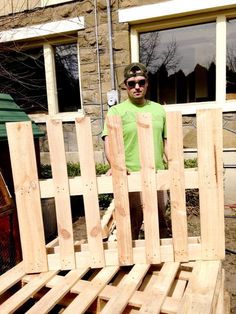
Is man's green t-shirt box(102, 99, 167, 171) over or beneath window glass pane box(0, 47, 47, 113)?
beneath

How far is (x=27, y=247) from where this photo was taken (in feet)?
5.97

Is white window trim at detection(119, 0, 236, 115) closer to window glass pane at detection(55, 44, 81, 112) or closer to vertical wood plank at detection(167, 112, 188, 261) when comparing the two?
window glass pane at detection(55, 44, 81, 112)

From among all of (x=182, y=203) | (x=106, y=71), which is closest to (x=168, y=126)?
(x=182, y=203)

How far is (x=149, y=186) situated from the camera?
1.74 m

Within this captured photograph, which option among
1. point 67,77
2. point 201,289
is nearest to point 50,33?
point 67,77

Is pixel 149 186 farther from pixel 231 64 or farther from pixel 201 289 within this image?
pixel 231 64

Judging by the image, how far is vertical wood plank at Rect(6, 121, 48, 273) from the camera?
5.60ft

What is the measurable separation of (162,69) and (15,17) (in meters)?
3.15

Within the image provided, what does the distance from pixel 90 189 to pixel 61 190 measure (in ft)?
0.58

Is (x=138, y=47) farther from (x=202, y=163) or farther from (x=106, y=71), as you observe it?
(x=202, y=163)

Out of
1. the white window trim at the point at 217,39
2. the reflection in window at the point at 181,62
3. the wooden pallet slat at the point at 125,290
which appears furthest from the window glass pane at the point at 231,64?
the wooden pallet slat at the point at 125,290

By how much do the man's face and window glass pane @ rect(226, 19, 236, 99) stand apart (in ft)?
10.2

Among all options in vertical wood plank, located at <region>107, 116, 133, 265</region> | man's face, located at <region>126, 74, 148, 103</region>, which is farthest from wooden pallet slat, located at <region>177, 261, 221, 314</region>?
man's face, located at <region>126, 74, 148, 103</region>

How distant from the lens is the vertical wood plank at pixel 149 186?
1688 mm
